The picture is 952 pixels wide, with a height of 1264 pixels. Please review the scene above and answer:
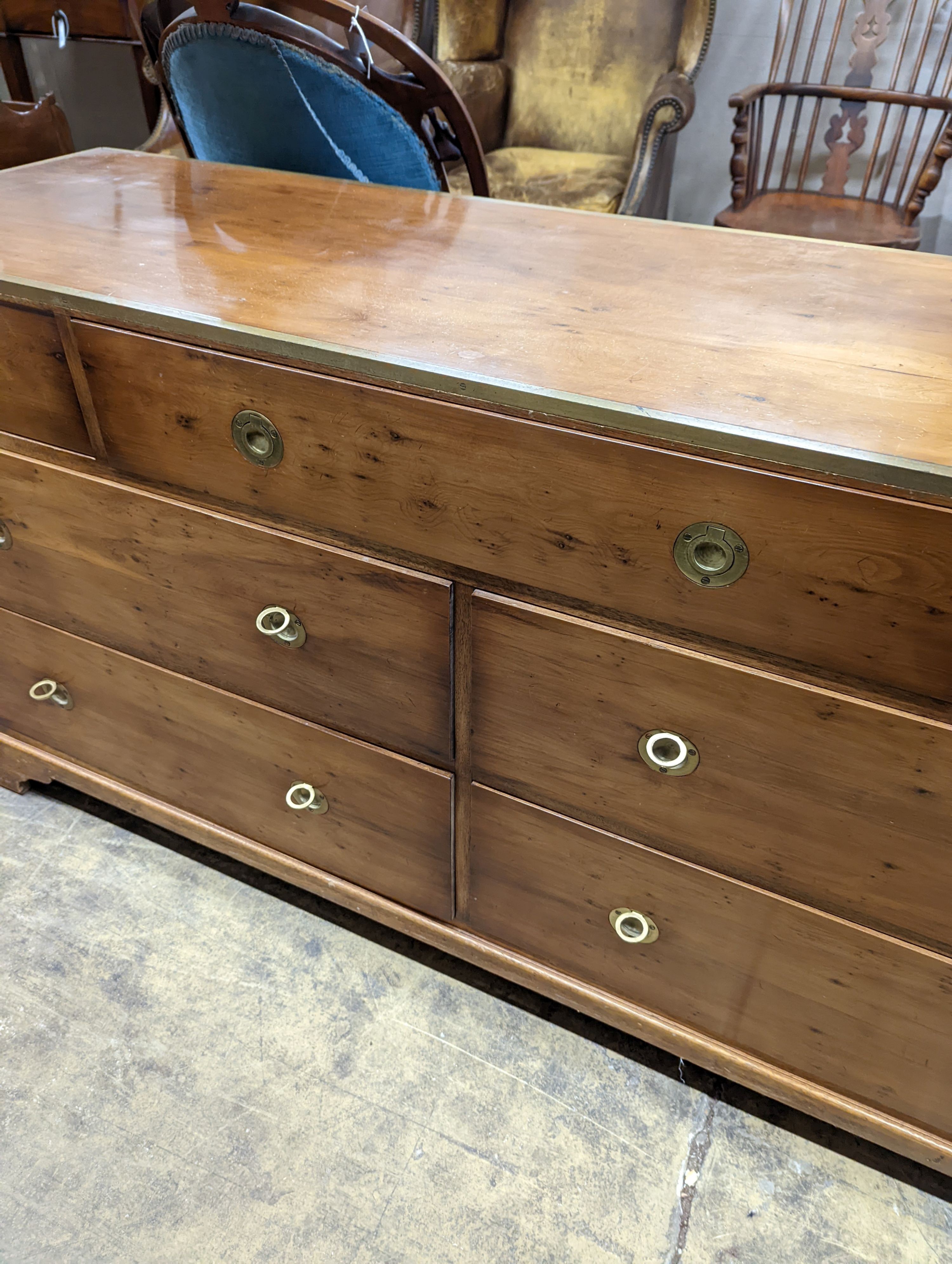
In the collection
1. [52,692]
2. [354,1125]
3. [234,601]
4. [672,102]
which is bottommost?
[354,1125]

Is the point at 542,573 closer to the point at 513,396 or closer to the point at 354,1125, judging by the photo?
the point at 513,396

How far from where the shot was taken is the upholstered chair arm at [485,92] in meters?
2.68

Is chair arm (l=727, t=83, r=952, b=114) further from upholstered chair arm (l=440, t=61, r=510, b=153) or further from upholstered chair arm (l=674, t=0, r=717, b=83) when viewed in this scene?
upholstered chair arm (l=440, t=61, r=510, b=153)

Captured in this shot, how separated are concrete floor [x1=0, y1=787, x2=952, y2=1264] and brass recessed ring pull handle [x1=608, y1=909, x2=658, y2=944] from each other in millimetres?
260

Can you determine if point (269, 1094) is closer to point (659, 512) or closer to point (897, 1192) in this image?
point (897, 1192)

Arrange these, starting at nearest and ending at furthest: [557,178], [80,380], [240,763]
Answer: [80,380] < [240,763] < [557,178]

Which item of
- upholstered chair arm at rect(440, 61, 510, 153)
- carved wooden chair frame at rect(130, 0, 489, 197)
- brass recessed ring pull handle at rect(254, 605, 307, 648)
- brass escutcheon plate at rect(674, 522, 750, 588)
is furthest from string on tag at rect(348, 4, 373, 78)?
upholstered chair arm at rect(440, 61, 510, 153)

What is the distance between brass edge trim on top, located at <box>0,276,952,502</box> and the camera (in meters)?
0.58

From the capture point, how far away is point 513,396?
67 centimetres

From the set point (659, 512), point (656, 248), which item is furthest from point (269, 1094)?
point (656, 248)

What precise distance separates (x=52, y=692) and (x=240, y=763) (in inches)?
13.1

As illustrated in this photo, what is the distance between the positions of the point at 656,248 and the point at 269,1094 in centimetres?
113

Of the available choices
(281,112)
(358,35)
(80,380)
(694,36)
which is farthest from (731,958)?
(694,36)

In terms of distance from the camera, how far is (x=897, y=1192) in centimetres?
97
